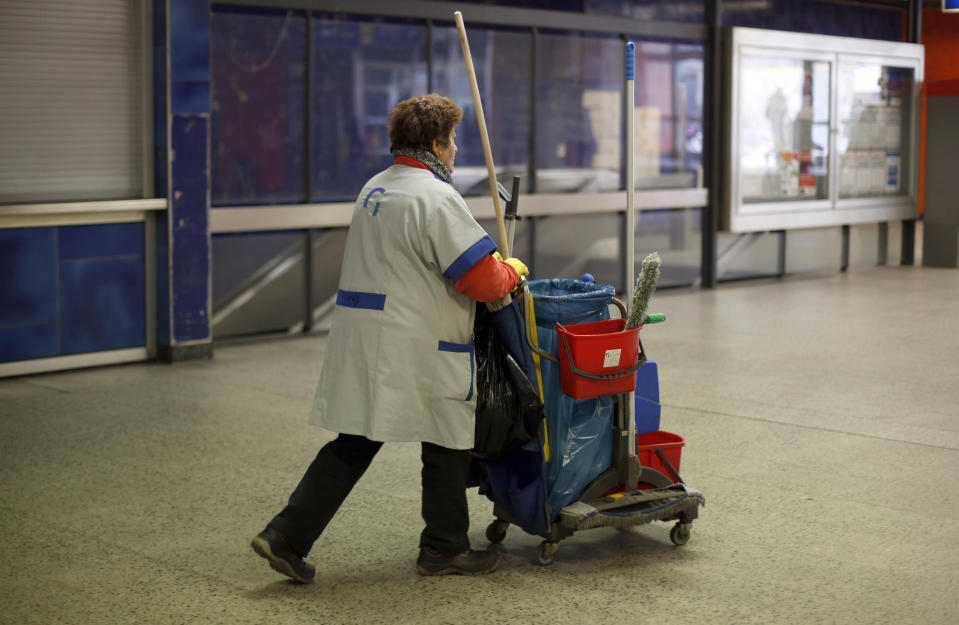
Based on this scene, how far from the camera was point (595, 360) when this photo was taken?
13.9 ft

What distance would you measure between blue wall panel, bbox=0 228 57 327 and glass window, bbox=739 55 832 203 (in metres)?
7.80

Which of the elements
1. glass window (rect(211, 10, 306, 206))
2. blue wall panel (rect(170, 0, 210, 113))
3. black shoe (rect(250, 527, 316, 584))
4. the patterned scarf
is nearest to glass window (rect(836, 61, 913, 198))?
glass window (rect(211, 10, 306, 206))

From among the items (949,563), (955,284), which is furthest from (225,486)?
(955,284)

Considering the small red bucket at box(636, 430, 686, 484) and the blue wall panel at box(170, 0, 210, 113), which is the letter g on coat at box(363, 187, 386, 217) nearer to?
the small red bucket at box(636, 430, 686, 484)

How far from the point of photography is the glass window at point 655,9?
12.8 m

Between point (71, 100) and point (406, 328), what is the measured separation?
16.9ft

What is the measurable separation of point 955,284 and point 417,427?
10630mm

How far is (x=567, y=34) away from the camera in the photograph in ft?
39.6

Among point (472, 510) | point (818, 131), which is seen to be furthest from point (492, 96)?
point (472, 510)

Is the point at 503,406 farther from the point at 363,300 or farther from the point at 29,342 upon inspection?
the point at 29,342

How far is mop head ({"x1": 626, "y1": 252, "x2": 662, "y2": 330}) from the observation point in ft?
14.1

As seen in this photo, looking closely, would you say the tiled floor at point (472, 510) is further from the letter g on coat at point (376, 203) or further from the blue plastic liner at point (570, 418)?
the letter g on coat at point (376, 203)

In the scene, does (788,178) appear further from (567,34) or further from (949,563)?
(949,563)

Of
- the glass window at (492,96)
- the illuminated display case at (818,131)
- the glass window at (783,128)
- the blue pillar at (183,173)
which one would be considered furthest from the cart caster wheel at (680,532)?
the glass window at (783,128)
